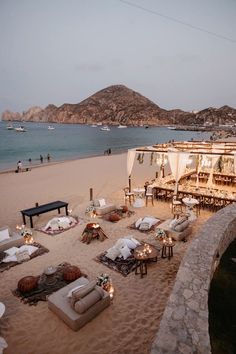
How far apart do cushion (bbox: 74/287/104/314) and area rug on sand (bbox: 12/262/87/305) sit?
1.53m

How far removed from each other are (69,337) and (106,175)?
62.0ft

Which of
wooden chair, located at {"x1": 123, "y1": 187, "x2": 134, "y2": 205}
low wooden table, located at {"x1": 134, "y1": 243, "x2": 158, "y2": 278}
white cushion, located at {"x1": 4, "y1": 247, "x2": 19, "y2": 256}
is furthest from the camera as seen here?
wooden chair, located at {"x1": 123, "y1": 187, "x2": 134, "y2": 205}

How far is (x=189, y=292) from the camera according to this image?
4.80 m

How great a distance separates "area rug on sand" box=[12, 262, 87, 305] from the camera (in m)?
6.81

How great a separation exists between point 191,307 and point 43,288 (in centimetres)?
466

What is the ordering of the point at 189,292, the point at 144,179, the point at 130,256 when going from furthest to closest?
the point at 144,179 < the point at 130,256 < the point at 189,292

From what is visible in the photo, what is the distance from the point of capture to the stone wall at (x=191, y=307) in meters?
3.60

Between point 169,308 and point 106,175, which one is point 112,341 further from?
point 106,175

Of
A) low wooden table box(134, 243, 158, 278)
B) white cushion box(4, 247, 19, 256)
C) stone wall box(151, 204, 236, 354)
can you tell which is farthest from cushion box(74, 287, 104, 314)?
white cushion box(4, 247, 19, 256)

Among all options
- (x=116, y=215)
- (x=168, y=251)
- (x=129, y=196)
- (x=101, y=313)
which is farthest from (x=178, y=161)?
(x=101, y=313)

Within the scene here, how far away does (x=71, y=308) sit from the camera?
5945 millimetres

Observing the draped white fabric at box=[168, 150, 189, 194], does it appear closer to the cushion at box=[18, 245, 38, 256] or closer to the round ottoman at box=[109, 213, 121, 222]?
the round ottoman at box=[109, 213, 121, 222]

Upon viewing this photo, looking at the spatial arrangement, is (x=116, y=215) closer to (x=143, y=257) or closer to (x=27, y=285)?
(x=143, y=257)

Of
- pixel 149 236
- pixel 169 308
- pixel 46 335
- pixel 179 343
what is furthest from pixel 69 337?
pixel 149 236
